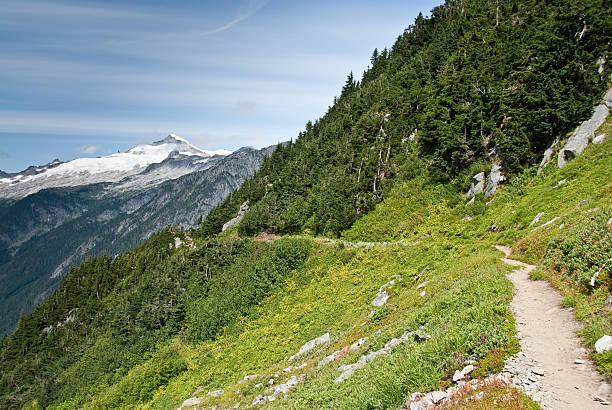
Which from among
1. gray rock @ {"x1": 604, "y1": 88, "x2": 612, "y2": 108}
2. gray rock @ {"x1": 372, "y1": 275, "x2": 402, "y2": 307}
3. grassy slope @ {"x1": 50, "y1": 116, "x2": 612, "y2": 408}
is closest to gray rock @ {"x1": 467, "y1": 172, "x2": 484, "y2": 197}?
grassy slope @ {"x1": 50, "y1": 116, "x2": 612, "y2": 408}

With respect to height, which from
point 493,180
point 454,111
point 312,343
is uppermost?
point 454,111

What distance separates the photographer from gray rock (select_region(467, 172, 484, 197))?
34281mm

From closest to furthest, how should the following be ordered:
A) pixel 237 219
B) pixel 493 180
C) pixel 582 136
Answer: pixel 582 136
pixel 493 180
pixel 237 219

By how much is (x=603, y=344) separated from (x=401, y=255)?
64.7 feet

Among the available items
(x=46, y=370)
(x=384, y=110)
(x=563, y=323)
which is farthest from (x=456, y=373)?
(x=46, y=370)

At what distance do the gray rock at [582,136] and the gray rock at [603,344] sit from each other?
25.3 m

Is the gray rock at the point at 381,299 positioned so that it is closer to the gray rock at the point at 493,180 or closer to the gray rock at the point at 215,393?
the gray rock at the point at 215,393

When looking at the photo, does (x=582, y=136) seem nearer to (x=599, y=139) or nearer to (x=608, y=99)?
(x=599, y=139)

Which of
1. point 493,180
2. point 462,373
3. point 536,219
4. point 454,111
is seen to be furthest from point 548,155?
point 462,373

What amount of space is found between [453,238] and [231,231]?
61.8m

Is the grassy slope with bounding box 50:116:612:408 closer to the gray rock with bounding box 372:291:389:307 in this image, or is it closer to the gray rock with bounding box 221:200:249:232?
the gray rock with bounding box 372:291:389:307

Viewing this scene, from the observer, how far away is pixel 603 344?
23.7 ft

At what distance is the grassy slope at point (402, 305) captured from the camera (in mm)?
8984

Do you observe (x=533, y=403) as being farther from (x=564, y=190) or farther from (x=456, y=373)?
(x=564, y=190)
